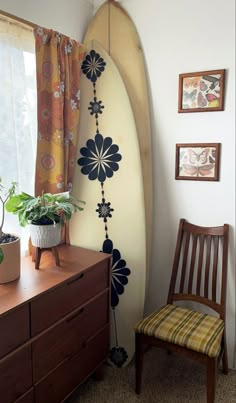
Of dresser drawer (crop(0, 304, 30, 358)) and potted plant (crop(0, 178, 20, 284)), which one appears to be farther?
potted plant (crop(0, 178, 20, 284))

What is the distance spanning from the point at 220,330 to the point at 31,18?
195cm

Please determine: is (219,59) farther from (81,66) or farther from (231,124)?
(81,66)

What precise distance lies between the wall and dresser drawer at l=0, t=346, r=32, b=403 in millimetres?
1132

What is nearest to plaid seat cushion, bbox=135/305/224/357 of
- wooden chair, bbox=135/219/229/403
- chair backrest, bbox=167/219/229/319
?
wooden chair, bbox=135/219/229/403

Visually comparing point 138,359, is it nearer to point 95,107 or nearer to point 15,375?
point 15,375

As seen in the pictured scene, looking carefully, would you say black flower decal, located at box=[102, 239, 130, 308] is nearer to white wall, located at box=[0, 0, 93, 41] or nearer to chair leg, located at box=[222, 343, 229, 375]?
chair leg, located at box=[222, 343, 229, 375]

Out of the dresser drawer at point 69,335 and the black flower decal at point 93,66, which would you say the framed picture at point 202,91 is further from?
the dresser drawer at point 69,335

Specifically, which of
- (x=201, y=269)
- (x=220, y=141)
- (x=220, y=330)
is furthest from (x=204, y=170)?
(x=220, y=330)

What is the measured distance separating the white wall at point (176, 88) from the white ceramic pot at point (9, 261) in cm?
99

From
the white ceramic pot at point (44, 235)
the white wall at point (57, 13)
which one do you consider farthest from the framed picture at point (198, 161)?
the white wall at point (57, 13)

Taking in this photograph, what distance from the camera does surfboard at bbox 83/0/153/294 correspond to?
82.6 inches

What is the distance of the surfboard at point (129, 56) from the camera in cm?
210

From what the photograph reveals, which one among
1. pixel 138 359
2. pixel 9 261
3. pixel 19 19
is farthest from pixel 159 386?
pixel 19 19

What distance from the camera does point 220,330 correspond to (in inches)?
71.6
